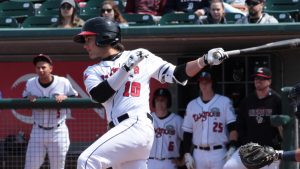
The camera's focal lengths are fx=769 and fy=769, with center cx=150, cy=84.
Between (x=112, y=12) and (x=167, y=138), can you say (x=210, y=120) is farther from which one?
(x=112, y=12)

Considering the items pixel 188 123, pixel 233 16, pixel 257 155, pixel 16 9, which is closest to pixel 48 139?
pixel 188 123

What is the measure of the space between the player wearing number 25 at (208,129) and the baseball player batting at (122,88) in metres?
2.29

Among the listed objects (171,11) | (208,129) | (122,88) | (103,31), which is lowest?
(208,129)

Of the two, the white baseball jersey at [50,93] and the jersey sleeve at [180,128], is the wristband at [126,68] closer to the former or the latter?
the white baseball jersey at [50,93]

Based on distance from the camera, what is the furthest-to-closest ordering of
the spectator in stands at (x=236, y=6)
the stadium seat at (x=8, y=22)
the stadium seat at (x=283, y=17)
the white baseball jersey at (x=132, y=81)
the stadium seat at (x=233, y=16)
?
1. the spectator in stands at (x=236, y=6)
2. the stadium seat at (x=8, y=22)
3. the stadium seat at (x=233, y=16)
4. the stadium seat at (x=283, y=17)
5. the white baseball jersey at (x=132, y=81)

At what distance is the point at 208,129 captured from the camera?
296 inches

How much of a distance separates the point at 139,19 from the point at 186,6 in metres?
0.84

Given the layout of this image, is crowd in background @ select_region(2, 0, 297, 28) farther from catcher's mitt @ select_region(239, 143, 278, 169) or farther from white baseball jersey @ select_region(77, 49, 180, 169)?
catcher's mitt @ select_region(239, 143, 278, 169)

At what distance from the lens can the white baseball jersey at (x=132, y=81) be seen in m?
5.22

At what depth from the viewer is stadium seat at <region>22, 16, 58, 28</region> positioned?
9.04 m

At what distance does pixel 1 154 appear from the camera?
730 cm

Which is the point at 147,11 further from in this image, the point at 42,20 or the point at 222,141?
the point at 222,141

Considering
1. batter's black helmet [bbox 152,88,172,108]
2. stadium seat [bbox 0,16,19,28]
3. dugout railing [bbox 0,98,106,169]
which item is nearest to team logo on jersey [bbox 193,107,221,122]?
batter's black helmet [bbox 152,88,172,108]

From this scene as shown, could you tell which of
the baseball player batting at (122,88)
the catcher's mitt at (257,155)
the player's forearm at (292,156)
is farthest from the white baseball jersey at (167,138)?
the player's forearm at (292,156)
